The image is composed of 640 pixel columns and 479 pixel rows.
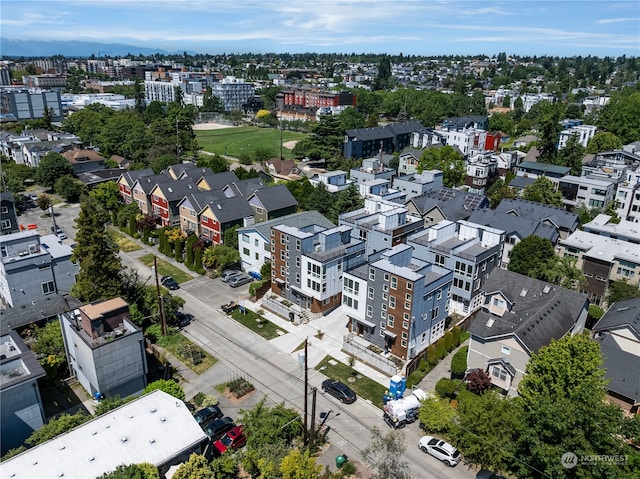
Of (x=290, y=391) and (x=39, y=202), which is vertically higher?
(x=39, y=202)

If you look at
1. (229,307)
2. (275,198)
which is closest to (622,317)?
(229,307)


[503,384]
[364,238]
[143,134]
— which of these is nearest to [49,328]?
[364,238]

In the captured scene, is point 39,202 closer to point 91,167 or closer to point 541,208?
point 91,167

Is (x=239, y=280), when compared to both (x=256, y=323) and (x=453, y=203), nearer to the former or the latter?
(x=256, y=323)

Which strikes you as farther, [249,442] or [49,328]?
[49,328]

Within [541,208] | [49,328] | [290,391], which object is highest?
[541,208]

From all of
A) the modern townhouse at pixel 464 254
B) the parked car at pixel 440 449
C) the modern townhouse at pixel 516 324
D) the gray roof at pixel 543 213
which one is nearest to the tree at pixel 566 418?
the parked car at pixel 440 449

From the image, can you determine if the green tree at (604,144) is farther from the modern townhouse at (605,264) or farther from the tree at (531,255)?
the tree at (531,255)
